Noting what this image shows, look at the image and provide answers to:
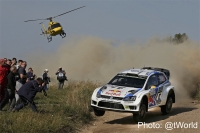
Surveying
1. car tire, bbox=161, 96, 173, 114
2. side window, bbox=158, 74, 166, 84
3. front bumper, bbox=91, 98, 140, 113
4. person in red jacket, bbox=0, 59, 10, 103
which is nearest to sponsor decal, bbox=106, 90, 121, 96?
front bumper, bbox=91, 98, 140, 113

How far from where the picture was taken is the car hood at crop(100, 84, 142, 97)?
581 inches

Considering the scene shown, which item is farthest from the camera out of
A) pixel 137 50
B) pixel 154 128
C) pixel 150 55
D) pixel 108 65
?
pixel 108 65

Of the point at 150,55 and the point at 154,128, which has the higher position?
the point at 150,55

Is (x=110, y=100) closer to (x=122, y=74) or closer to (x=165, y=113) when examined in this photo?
(x=122, y=74)

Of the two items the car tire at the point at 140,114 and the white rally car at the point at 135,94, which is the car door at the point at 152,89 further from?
the car tire at the point at 140,114

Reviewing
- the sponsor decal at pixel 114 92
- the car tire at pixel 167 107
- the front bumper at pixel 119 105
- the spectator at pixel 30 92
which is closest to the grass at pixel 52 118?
the spectator at pixel 30 92

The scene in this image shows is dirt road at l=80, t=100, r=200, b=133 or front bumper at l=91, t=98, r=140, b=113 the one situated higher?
front bumper at l=91, t=98, r=140, b=113

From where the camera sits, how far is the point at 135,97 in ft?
47.9

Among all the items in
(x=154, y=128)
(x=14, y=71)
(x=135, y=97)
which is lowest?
(x=154, y=128)

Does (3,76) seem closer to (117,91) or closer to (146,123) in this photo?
(117,91)

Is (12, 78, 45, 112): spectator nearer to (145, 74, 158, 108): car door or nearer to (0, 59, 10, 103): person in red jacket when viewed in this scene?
(0, 59, 10, 103): person in red jacket

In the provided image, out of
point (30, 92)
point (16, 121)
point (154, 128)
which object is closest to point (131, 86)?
point (154, 128)

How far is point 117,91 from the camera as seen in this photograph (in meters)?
14.9

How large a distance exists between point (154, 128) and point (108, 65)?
29.8 meters
